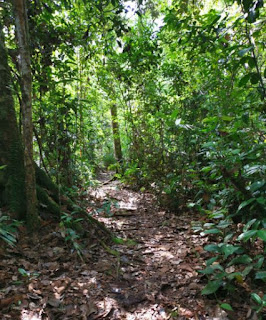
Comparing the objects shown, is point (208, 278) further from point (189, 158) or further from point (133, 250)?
point (189, 158)

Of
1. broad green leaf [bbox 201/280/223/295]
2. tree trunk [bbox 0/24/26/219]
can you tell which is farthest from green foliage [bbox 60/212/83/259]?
broad green leaf [bbox 201/280/223/295]

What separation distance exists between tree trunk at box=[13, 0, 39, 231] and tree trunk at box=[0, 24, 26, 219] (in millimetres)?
218

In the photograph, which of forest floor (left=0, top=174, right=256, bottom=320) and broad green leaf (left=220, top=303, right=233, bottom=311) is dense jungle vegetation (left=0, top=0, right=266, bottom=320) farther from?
forest floor (left=0, top=174, right=256, bottom=320)

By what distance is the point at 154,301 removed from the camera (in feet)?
7.91

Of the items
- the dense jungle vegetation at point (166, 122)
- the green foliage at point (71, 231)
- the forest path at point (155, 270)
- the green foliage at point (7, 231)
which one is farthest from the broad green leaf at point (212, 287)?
the green foliage at point (7, 231)

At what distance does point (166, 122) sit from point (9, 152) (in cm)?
227

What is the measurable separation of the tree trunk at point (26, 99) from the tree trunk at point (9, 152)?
22 centimetres

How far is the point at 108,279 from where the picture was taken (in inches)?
110

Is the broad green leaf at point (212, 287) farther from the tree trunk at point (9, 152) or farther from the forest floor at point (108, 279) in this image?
the tree trunk at point (9, 152)

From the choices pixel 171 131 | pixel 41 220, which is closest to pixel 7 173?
pixel 41 220

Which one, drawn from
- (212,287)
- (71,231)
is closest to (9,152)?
(71,231)

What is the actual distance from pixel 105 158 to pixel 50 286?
42.7 ft

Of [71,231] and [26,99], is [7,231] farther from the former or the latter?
[26,99]

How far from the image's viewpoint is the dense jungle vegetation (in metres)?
2.49
